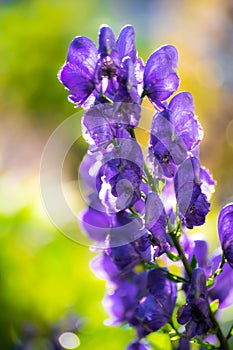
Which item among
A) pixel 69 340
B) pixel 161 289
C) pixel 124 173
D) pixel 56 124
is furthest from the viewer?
pixel 56 124

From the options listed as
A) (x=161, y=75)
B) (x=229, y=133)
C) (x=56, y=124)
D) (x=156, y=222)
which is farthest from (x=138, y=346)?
(x=56, y=124)

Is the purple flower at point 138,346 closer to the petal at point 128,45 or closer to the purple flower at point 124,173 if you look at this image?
the purple flower at point 124,173

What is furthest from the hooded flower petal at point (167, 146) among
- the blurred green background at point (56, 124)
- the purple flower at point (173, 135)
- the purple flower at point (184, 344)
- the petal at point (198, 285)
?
the blurred green background at point (56, 124)

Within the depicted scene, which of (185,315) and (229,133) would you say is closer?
(185,315)

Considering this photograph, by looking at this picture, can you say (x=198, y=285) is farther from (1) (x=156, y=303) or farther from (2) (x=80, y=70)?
(2) (x=80, y=70)

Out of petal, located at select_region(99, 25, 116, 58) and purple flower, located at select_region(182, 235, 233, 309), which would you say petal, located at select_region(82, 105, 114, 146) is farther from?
purple flower, located at select_region(182, 235, 233, 309)

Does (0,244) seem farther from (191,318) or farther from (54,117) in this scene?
(54,117)

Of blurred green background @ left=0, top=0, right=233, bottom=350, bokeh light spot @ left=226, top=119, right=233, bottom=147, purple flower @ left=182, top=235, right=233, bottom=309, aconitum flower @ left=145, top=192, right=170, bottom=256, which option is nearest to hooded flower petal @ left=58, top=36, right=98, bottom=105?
aconitum flower @ left=145, top=192, right=170, bottom=256
